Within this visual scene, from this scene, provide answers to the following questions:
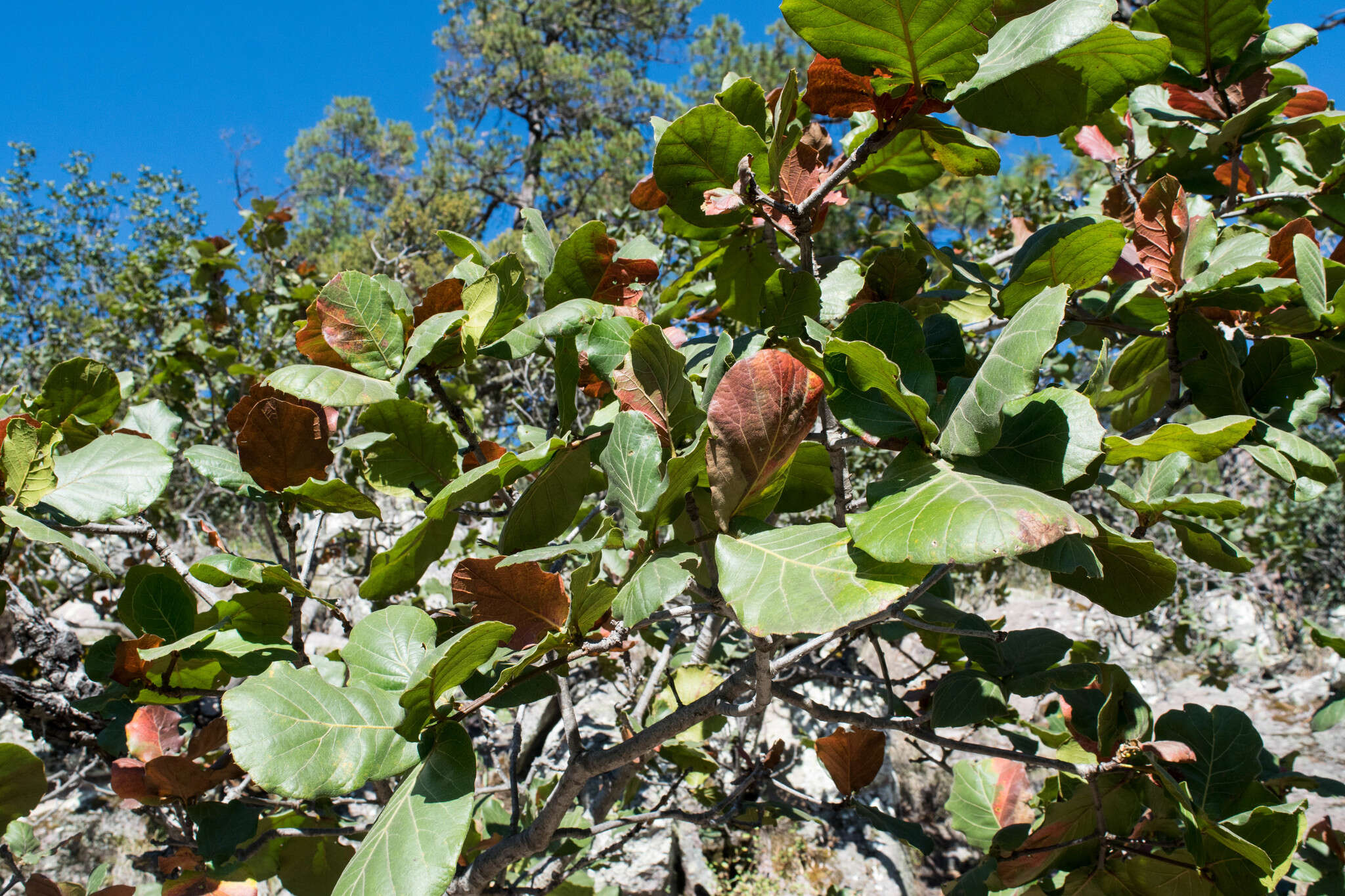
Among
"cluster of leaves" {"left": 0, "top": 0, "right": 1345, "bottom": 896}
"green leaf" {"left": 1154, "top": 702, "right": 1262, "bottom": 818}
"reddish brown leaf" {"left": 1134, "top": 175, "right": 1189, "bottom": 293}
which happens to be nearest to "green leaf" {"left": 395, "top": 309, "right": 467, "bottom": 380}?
"cluster of leaves" {"left": 0, "top": 0, "right": 1345, "bottom": 896}

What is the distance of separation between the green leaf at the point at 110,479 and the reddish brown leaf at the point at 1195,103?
1496mm

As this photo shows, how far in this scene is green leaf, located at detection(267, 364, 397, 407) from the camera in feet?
2.50

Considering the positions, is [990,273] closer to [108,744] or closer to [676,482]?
[676,482]

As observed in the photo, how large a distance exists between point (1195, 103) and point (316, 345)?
4.40 ft

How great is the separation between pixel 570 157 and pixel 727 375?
9.38m

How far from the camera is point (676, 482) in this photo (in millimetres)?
622

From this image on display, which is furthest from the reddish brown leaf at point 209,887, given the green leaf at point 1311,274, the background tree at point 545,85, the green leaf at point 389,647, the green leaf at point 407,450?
the background tree at point 545,85

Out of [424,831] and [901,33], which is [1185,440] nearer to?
[901,33]

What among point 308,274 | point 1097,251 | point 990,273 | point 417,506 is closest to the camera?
point 1097,251

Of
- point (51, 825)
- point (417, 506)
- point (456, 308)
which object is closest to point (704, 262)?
point (456, 308)

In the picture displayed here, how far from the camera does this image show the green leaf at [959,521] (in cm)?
46

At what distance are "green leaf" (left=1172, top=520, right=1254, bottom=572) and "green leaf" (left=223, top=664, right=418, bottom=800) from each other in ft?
2.85

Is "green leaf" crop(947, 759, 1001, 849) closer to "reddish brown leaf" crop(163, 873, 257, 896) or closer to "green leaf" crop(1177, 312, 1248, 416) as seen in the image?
"green leaf" crop(1177, 312, 1248, 416)

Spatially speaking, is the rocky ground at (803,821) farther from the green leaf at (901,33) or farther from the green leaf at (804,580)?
the green leaf at (901,33)
